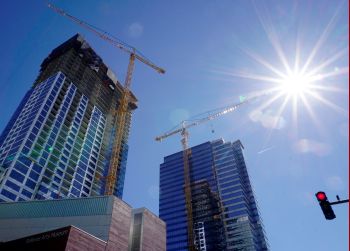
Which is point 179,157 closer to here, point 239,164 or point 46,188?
point 239,164

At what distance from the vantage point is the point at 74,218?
42.5 metres

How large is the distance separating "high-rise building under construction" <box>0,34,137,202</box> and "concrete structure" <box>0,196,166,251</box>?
3033 centimetres

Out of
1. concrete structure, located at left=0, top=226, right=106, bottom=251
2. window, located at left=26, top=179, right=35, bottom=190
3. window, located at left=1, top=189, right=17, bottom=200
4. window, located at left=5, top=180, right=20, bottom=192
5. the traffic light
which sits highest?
window, located at left=26, top=179, right=35, bottom=190

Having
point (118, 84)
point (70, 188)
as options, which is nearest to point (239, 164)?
point (118, 84)

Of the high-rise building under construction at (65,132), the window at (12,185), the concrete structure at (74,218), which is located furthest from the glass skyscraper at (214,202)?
the concrete structure at (74,218)

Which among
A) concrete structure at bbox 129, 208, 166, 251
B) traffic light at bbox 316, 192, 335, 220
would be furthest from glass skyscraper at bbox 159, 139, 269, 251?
traffic light at bbox 316, 192, 335, 220

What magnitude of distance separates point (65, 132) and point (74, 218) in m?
82.4

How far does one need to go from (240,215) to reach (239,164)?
117 ft

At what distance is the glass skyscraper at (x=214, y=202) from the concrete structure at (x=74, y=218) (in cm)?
10593

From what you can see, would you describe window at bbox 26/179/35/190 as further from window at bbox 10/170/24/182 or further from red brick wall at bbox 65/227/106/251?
red brick wall at bbox 65/227/106/251

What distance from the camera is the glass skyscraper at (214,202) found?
142m

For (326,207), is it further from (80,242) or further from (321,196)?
(80,242)

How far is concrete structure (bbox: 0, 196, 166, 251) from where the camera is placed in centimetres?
4041

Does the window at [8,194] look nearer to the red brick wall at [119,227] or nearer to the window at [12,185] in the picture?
the window at [12,185]
